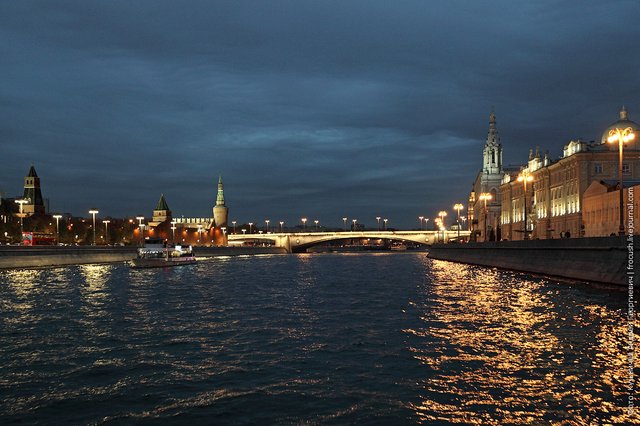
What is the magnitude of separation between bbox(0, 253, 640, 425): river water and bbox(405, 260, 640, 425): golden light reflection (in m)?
0.06

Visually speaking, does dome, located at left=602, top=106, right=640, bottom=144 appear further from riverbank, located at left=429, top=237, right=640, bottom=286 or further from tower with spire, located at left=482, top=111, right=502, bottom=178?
tower with spire, located at left=482, top=111, right=502, bottom=178

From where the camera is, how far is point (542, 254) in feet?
200

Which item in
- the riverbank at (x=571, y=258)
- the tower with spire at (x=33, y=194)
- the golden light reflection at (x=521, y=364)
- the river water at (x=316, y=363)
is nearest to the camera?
the golden light reflection at (x=521, y=364)

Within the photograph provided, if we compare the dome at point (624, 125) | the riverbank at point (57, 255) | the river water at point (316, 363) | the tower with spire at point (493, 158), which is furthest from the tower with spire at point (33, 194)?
the river water at point (316, 363)

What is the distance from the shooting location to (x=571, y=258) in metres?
50.7

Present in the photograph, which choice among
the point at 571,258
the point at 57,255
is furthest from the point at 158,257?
the point at 571,258

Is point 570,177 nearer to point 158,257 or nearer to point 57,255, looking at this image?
point 158,257

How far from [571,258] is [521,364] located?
116 feet

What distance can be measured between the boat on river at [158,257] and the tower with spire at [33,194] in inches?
4035

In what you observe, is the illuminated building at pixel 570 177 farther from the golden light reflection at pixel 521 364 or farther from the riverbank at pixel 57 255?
the riverbank at pixel 57 255

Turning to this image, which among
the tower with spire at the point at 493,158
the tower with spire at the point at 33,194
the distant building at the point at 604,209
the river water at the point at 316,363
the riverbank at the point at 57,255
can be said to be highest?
the tower with spire at the point at 493,158

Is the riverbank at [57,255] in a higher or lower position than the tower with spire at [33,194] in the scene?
lower

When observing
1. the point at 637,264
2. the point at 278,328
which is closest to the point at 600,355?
the point at 278,328

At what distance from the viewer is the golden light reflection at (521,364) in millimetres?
13672
